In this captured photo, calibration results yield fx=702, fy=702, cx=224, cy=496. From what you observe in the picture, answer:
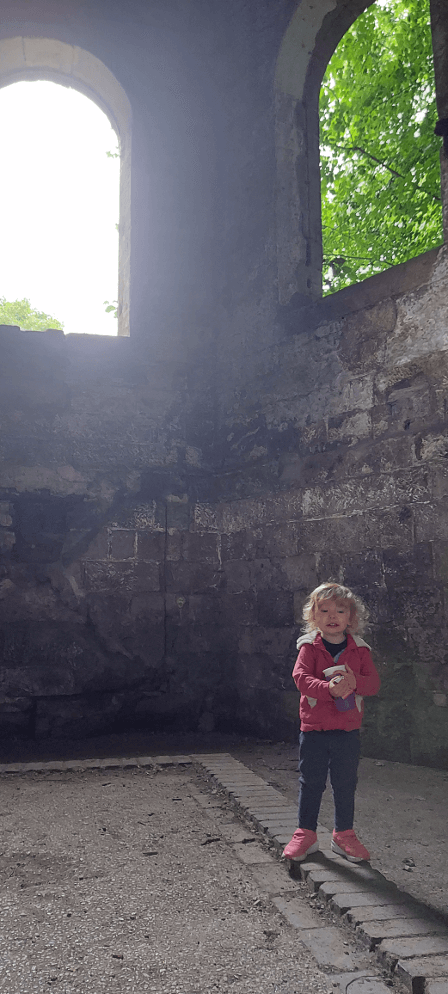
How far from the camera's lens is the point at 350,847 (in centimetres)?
268

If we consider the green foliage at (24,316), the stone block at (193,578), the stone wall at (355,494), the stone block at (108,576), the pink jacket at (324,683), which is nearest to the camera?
the pink jacket at (324,683)

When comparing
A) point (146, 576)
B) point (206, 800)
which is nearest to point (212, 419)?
point (146, 576)

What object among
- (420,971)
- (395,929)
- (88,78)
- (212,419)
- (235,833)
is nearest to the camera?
(420,971)

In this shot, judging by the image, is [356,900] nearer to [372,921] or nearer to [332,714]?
[372,921]

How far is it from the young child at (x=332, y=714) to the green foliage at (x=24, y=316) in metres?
28.8

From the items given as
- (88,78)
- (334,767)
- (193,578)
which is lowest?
(334,767)

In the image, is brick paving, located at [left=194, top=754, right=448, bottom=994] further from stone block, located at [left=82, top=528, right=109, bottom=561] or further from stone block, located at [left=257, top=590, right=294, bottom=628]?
stone block, located at [left=82, top=528, right=109, bottom=561]

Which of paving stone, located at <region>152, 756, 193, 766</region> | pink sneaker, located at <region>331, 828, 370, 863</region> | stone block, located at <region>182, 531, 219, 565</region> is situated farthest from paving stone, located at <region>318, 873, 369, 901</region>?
stone block, located at <region>182, 531, 219, 565</region>

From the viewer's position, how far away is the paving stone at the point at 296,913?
2.17m

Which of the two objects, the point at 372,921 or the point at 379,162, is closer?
the point at 372,921

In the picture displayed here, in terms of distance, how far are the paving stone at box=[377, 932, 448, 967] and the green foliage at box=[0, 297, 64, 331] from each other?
97.7ft

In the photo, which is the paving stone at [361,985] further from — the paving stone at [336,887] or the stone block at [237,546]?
the stone block at [237,546]

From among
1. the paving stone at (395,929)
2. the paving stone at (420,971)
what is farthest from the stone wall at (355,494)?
the paving stone at (420,971)

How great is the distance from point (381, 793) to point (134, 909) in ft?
5.95
